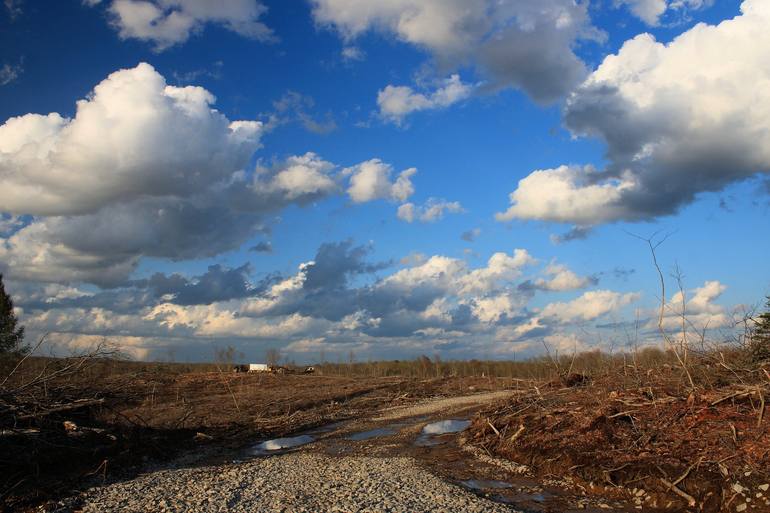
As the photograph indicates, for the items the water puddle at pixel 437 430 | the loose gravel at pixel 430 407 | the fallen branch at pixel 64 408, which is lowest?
the water puddle at pixel 437 430

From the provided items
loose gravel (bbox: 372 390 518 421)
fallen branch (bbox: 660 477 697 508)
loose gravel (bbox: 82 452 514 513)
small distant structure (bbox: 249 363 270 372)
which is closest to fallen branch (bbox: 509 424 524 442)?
loose gravel (bbox: 82 452 514 513)

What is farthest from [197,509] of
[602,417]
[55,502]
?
[602,417]

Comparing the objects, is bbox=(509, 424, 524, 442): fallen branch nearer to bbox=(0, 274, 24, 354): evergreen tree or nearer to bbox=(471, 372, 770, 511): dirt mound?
bbox=(471, 372, 770, 511): dirt mound

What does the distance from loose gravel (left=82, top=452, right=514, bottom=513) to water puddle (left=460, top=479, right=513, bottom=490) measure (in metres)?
0.51

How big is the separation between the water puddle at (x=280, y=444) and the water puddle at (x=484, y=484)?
195 inches

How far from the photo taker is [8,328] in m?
35.2

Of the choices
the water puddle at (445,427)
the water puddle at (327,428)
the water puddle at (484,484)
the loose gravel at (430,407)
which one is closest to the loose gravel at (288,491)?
the water puddle at (484,484)

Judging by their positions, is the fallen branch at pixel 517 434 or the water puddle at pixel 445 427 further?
the water puddle at pixel 445 427

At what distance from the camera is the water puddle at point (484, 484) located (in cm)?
995

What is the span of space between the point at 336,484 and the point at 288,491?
2.70 ft

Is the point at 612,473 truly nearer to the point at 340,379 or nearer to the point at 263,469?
the point at 263,469

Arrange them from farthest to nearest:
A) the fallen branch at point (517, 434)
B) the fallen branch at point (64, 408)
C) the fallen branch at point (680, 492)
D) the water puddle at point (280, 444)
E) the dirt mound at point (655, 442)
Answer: the water puddle at point (280, 444), the fallen branch at point (517, 434), the fallen branch at point (64, 408), the dirt mound at point (655, 442), the fallen branch at point (680, 492)

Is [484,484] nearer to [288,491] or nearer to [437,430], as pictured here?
[288,491]

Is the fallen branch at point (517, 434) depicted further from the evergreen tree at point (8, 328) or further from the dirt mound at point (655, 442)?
the evergreen tree at point (8, 328)
